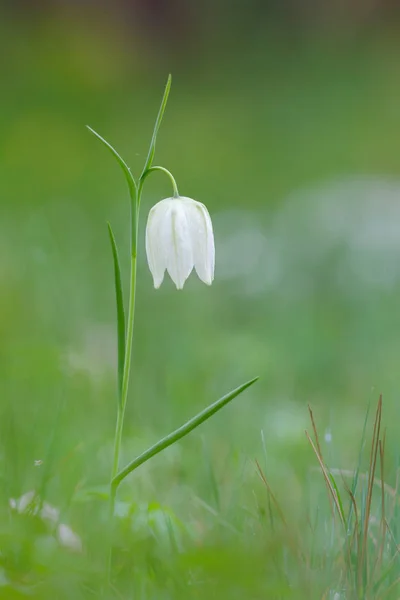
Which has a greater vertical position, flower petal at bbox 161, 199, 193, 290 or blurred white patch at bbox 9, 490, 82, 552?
flower petal at bbox 161, 199, 193, 290

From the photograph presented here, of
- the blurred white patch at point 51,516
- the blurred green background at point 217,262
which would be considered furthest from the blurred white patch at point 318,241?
the blurred white patch at point 51,516

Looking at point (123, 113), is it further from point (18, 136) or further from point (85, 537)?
point (85, 537)

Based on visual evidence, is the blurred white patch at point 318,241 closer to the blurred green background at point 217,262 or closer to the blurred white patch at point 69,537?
the blurred green background at point 217,262

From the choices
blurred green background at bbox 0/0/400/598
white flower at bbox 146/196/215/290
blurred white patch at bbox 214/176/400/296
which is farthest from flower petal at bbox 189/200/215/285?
blurred white patch at bbox 214/176/400/296

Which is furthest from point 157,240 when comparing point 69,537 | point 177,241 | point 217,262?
Answer: point 217,262

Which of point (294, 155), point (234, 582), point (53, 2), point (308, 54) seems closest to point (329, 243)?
point (294, 155)

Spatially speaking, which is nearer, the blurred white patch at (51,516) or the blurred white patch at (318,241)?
the blurred white patch at (51,516)

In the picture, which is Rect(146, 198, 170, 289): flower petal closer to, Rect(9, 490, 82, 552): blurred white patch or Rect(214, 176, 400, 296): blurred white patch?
Rect(9, 490, 82, 552): blurred white patch
